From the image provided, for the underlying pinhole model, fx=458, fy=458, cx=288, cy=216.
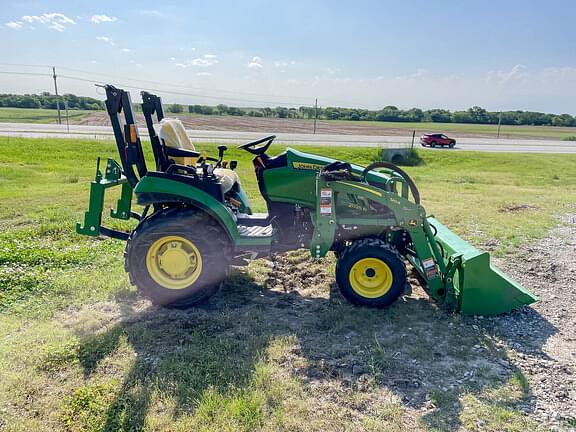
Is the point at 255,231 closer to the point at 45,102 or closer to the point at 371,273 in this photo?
the point at 371,273

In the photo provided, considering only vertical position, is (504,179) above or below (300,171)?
below

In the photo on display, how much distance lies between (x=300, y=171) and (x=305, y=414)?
2.41 m

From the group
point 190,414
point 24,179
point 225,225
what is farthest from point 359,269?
point 24,179

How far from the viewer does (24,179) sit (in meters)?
12.3

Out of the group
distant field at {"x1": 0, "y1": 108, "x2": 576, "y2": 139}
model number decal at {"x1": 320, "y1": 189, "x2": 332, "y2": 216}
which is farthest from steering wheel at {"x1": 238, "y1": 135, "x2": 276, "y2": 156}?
distant field at {"x1": 0, "y1": 108, "x2": 576, "y2": 139}

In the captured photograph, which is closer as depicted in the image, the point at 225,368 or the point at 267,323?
the point at 225,368

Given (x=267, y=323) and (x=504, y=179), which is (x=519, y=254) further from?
(x=504, y=179)

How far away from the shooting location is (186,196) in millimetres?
4484

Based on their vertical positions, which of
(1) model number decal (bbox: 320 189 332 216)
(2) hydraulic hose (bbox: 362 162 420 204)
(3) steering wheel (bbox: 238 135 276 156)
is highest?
(3) steering wheel (bbox: 238 135 276 156)

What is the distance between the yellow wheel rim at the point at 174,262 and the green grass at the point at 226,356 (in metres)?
0.31

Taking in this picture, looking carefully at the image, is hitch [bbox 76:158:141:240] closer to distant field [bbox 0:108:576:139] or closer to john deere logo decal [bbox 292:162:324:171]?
john deere logo decal [bbox 292:162:324:171]

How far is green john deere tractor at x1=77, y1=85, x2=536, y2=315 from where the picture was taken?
14.4 ft

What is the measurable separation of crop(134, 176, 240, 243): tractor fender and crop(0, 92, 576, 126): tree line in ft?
185

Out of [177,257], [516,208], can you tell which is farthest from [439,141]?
[177,257]
